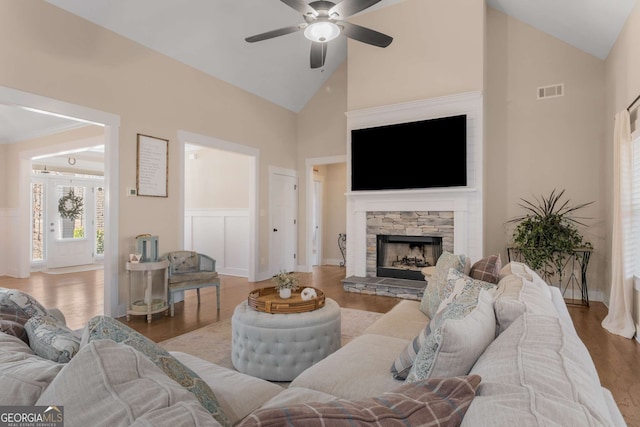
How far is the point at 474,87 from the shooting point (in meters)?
4.86

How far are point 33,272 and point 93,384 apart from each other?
28.5 ft

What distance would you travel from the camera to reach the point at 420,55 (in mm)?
5238

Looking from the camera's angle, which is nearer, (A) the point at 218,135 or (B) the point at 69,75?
(B) the point at 69,75

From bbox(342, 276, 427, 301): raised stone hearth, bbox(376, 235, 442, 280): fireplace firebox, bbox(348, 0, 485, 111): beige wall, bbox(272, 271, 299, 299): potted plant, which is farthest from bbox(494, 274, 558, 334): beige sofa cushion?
bbox(348, 0, 485, 111): beige wall

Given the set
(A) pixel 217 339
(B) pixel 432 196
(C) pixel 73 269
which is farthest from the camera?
(C) pixel 73 269

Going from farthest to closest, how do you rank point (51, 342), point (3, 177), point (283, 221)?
1. point (283, 221)
2. point (3, 177)
3. point (51, 342)

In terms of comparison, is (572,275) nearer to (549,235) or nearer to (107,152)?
(549,235)

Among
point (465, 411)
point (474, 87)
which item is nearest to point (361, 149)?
point (474, 87)

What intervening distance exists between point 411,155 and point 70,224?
782 cm

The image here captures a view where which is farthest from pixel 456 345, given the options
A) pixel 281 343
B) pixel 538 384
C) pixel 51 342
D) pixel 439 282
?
pixel 281 343

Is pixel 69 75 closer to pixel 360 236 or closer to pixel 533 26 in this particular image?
pixel 360 236

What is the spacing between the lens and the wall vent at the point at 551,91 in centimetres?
495

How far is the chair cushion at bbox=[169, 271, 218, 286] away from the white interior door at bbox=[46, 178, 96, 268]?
5236mm

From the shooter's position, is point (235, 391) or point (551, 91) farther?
point (551, 91)
